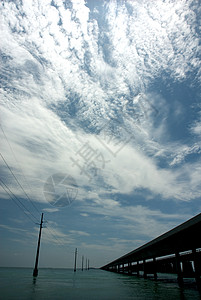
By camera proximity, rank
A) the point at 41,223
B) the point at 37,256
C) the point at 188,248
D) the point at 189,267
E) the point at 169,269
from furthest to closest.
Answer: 1. the point at 169,269
2. the point at 189,267
3. the point at 41,223
4. the point at 37,256
5. the point at 188,248

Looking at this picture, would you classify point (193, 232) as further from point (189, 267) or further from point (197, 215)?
point (189, 267)

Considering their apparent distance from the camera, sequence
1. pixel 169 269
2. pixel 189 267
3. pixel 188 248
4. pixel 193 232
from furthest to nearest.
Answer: pixel 169 269
pixel 189 267
pixel 188 248
pixel 193 232

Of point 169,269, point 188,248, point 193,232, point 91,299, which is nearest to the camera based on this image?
point 91,299

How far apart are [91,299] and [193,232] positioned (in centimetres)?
1535

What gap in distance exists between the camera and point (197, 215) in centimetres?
1953

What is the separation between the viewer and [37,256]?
132ft

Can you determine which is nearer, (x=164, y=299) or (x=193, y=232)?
(x=164, y=299)

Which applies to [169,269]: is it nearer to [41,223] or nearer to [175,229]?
[41,223]

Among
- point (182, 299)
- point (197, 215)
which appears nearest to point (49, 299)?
point (182, 299)

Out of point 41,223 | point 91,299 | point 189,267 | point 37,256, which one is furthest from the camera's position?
point 189,267

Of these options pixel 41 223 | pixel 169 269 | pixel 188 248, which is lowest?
pixel 169 269

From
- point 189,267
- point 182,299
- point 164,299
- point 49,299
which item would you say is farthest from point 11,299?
point 189,267

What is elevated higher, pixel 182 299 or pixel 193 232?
pixel 193 232

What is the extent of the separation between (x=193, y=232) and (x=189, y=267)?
56296 millimetres
